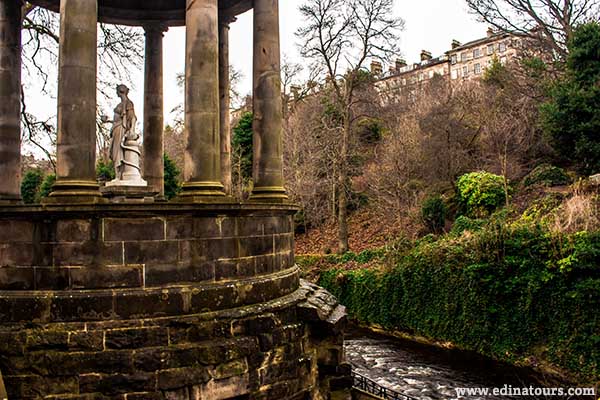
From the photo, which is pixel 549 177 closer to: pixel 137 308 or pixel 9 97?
pixel 137 308

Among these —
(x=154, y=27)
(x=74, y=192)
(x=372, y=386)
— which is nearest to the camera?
(x=74, y=192)

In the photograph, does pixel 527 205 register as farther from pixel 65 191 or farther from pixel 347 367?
pixel 65 191

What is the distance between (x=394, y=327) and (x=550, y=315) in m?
6.84

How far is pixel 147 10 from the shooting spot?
12.1 m

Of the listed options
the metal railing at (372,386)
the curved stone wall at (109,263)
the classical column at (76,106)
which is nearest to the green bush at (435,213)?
the metal railing at (372,386)

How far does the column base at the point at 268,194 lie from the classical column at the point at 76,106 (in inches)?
128

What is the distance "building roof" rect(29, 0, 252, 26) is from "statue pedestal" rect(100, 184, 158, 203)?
5.03 m

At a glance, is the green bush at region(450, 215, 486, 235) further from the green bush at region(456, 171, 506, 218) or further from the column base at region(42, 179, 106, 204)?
the column base at region(42, 179, 106, 204)

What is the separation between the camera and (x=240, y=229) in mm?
8398

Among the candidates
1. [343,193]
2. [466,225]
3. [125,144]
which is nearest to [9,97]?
[125,144]

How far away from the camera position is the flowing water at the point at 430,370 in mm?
13641

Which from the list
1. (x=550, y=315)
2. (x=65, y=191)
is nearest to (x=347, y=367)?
(x=65, y=191)

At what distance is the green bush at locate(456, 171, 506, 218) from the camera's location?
22.5m

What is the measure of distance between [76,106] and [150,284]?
305cm
